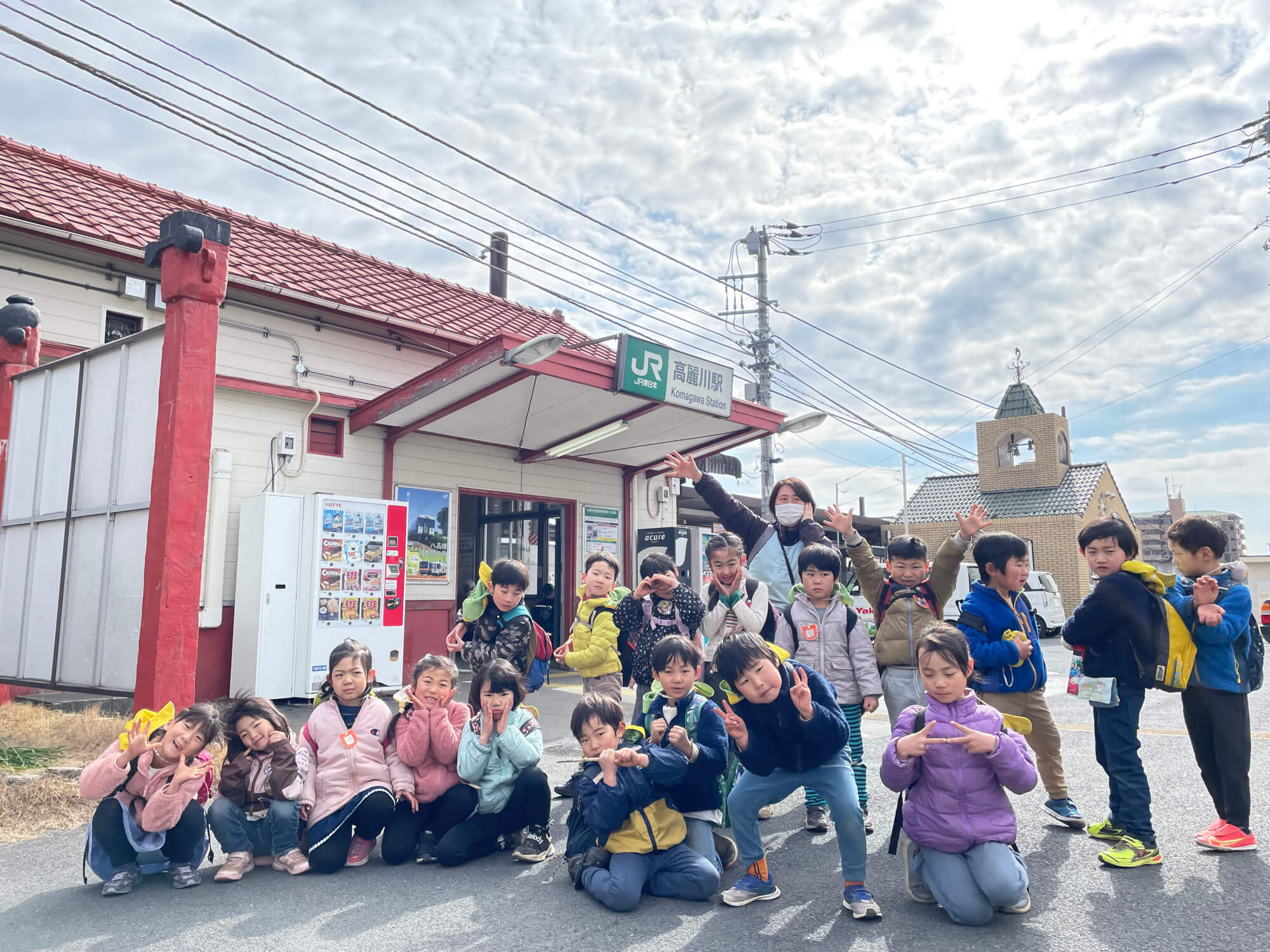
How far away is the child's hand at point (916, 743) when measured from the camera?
120 inches

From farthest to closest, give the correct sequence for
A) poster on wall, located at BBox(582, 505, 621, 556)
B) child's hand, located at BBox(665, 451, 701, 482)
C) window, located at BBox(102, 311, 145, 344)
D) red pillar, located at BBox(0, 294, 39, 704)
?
1. poster on wall, located at BBox(582, 505, 621, 556)
2. window, located at BBox(102, 311, 145, 344)
3. red pillar, located at BBox(0, 294, 39, 704)
4. child's hand, located at BBox(665, 451, 701, 482)

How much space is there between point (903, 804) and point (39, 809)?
4.49 meters

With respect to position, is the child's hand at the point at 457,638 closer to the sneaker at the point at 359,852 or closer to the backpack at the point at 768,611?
the sneaker at the point at 359,852

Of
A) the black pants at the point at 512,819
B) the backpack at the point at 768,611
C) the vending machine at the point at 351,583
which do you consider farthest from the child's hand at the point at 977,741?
the vending machine at the point at 351,583

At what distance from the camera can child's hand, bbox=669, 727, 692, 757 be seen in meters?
3.40

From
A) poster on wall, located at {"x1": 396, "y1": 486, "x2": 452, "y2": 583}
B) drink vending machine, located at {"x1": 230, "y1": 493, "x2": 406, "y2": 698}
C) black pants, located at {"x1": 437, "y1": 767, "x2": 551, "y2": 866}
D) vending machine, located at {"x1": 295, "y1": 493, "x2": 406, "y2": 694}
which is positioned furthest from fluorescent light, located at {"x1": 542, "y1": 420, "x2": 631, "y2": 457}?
black pants, located at {"x1": 437, "y1": 767, "x2": 551, "y2": 866}

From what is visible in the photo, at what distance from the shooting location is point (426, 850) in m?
3.98

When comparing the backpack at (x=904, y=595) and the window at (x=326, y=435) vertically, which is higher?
the window at (x=326, y=435)

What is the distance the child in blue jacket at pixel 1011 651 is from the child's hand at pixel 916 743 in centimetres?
110

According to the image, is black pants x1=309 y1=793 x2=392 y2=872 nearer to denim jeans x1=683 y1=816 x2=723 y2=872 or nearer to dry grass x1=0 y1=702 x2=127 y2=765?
denim jeans x1=683 y1=816 x2=723 y2=872

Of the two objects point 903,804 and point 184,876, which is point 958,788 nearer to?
point 903,804

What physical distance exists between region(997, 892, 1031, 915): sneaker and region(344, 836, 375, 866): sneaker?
2767mm

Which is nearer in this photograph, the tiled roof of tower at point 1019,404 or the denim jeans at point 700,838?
the denim jeans at point 700,838

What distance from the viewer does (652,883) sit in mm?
3469
